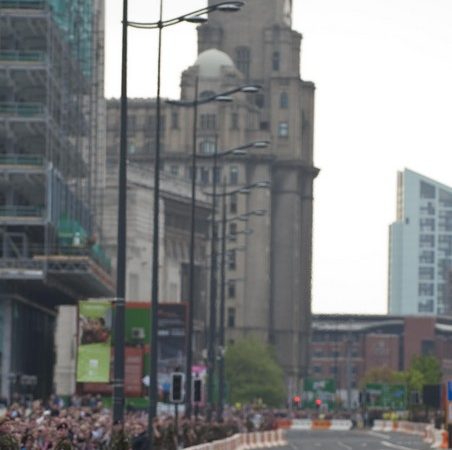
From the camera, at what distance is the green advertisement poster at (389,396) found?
195250mm

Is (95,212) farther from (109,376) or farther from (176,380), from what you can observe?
(176,380)

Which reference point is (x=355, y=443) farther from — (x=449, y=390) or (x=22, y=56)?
(x=22, y=56)

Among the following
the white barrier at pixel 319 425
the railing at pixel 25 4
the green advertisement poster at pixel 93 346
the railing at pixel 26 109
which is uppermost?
the railing at pixel 25 4

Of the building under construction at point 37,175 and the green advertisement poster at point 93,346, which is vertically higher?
the building under construction at point 37,175

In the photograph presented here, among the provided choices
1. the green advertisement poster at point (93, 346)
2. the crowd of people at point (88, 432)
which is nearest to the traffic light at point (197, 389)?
the crowd of people at point (88, 432)

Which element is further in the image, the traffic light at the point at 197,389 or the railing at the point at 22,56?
the railing at the point at 22,56

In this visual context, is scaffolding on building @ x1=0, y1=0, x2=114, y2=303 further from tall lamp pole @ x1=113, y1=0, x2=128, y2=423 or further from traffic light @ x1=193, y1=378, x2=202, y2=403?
tall lamp pole @ x1=113, y1=0, x2=128, y2=423

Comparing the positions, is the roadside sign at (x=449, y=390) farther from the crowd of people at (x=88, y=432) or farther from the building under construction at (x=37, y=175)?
the building under construction at (x=37, y=175)

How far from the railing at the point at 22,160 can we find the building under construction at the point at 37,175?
50 mm

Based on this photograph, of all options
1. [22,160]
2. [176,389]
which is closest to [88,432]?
[176,389]

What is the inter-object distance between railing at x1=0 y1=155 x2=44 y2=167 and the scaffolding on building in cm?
5

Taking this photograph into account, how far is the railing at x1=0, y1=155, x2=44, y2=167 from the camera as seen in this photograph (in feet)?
368

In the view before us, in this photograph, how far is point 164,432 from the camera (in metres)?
59.4

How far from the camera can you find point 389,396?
196375 millimetres
